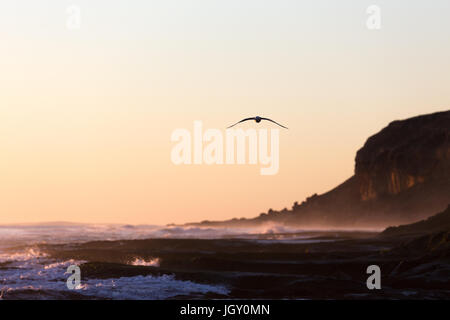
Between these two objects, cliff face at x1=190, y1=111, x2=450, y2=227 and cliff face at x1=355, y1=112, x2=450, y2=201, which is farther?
cliff face at x1=355, y1=112, x2=450, y2=201

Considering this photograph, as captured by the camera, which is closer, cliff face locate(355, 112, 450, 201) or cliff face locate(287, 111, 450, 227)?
cliff face locate(287, 111, 450, 227)

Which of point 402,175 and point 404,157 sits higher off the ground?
point 404,157

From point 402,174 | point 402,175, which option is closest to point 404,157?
point 402,174

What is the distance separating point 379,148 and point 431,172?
70.6ft

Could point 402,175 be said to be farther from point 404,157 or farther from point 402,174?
point 404,157

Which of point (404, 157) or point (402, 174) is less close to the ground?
point (404, 157)

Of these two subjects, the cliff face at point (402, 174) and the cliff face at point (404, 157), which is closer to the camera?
the cliff face at point (402, 174)

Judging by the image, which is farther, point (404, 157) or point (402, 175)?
point (402, 175)

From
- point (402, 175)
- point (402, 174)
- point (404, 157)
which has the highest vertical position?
point (404, 157)

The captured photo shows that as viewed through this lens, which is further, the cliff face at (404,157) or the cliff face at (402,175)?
the cliff face at (404,157)
